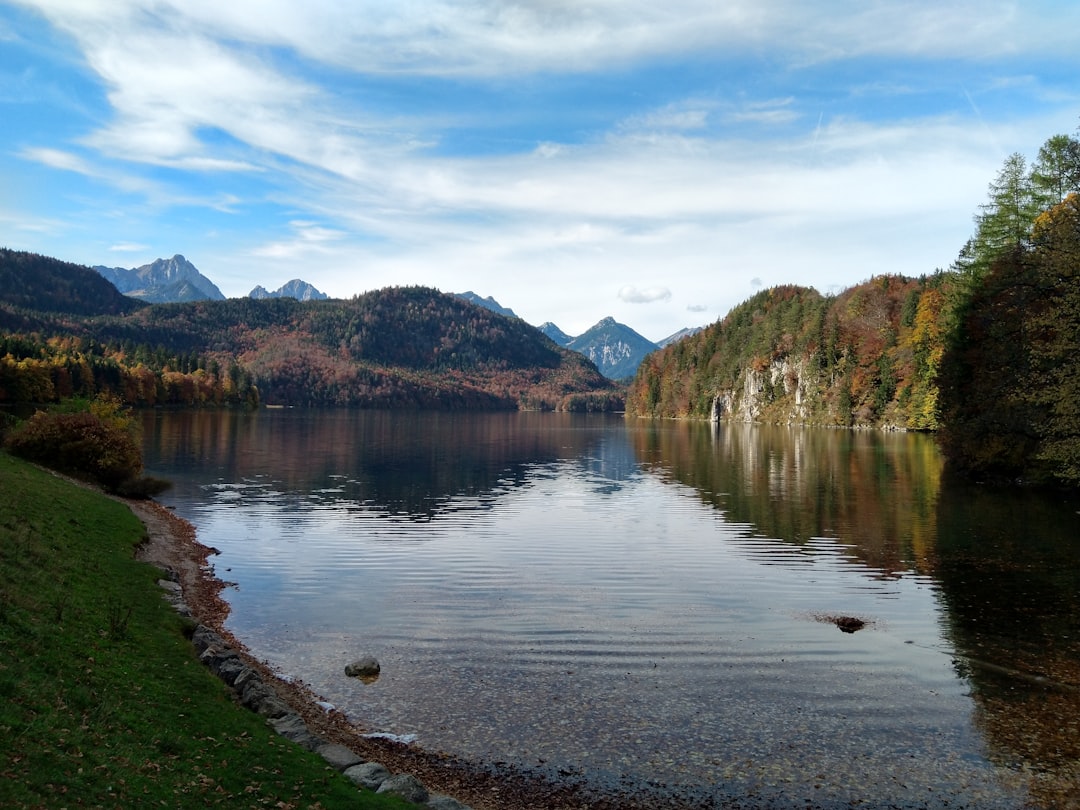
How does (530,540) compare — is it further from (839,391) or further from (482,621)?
(839,391)

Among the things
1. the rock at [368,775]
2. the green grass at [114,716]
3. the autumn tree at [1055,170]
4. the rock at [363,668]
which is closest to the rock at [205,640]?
the green grass at [114,716]

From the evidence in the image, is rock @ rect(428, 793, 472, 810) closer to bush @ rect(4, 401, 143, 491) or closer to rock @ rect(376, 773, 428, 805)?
rock @ rect(376, 773, 428, 805)

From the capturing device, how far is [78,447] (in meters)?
48.7

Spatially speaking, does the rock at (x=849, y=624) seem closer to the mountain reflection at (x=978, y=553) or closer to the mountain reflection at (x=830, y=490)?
the mountain reflection at (x=978, y=553)

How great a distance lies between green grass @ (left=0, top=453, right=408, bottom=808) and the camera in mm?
10719

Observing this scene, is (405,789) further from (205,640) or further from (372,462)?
(372,462)

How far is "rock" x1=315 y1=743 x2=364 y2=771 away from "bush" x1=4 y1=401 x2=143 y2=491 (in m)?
41.9

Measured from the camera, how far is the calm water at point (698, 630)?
54.2 ft

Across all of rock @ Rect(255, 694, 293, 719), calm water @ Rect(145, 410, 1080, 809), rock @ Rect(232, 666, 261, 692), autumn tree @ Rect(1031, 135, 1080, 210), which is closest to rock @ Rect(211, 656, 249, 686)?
rock @ Rect(232, 666, 261, 692)

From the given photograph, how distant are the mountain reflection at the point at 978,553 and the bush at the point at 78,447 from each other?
1708 inches

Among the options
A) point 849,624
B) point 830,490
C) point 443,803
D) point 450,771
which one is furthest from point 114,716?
point 830,490

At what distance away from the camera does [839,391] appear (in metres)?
192

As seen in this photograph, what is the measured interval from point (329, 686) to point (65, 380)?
7221 inches

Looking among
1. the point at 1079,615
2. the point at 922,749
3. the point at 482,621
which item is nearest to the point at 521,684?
the point at 482,621
